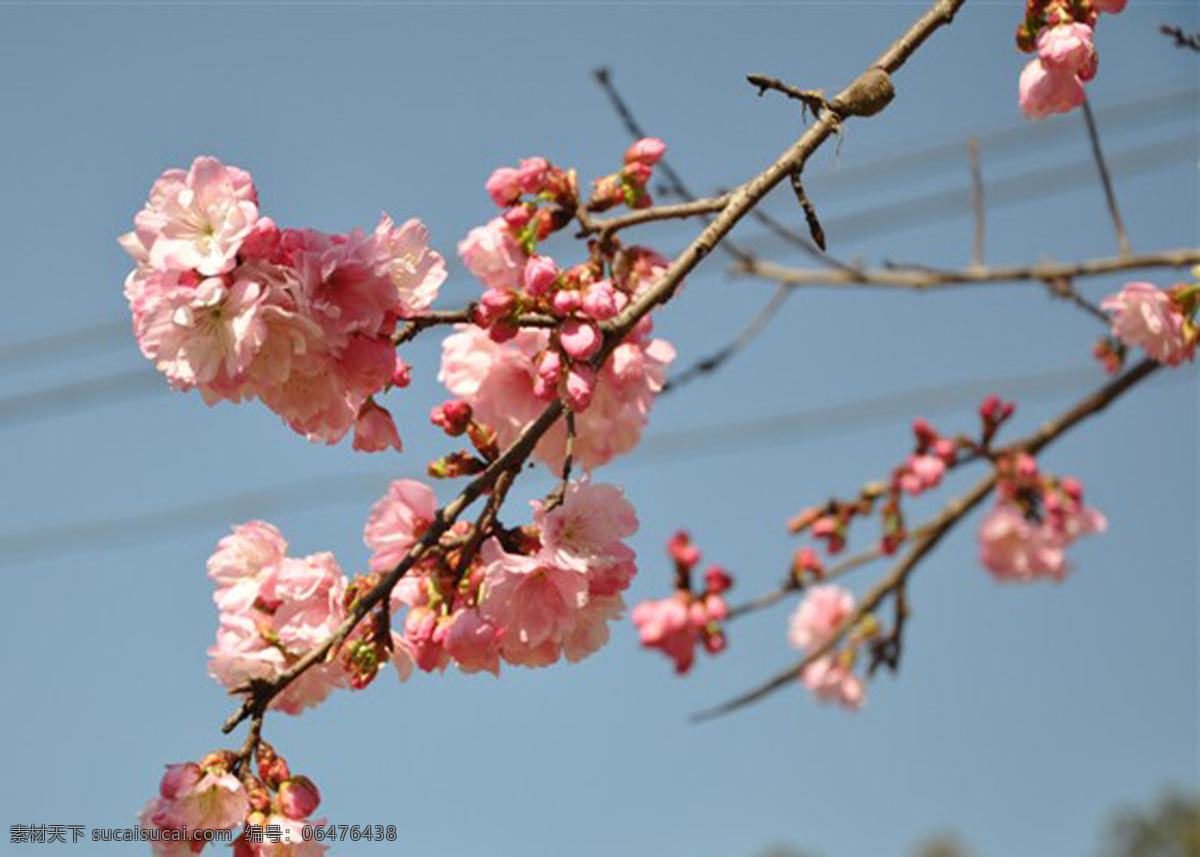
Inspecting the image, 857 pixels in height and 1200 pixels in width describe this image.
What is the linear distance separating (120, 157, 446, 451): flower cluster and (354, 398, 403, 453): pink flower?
87 mm

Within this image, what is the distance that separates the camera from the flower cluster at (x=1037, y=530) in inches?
139

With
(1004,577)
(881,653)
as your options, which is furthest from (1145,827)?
(881,653)

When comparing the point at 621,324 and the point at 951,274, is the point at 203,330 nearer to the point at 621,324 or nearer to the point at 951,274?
the point at 621,324

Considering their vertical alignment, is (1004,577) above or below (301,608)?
above

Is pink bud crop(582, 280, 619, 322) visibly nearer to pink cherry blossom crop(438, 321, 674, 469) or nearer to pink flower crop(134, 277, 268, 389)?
pink cherry blossom crop(438, 321, 674, 469)

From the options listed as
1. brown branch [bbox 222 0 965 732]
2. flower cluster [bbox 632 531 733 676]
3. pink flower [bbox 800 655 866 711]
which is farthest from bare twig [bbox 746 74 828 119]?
pink flower [bbox 800 655 866 711]

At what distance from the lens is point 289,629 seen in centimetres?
160

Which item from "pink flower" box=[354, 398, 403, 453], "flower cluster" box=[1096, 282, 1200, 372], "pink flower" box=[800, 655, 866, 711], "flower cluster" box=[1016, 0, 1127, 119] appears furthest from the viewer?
"pink flower" box=[800, 655, 866, 711]

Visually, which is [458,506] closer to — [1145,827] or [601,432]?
[601,432]

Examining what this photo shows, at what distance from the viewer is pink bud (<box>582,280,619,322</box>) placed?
1.53 meters

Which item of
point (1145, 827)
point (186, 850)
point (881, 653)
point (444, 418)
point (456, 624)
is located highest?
point (1145, 827)

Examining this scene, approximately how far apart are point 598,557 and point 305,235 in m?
0.48

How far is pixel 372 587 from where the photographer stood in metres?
1.59

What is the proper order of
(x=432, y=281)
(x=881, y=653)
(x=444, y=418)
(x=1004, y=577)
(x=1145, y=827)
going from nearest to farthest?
(x=432, y=281)
(x=444, y=418)
(x=881, y=653)
(x=1004, y=577)
(x=1145, y=827)
